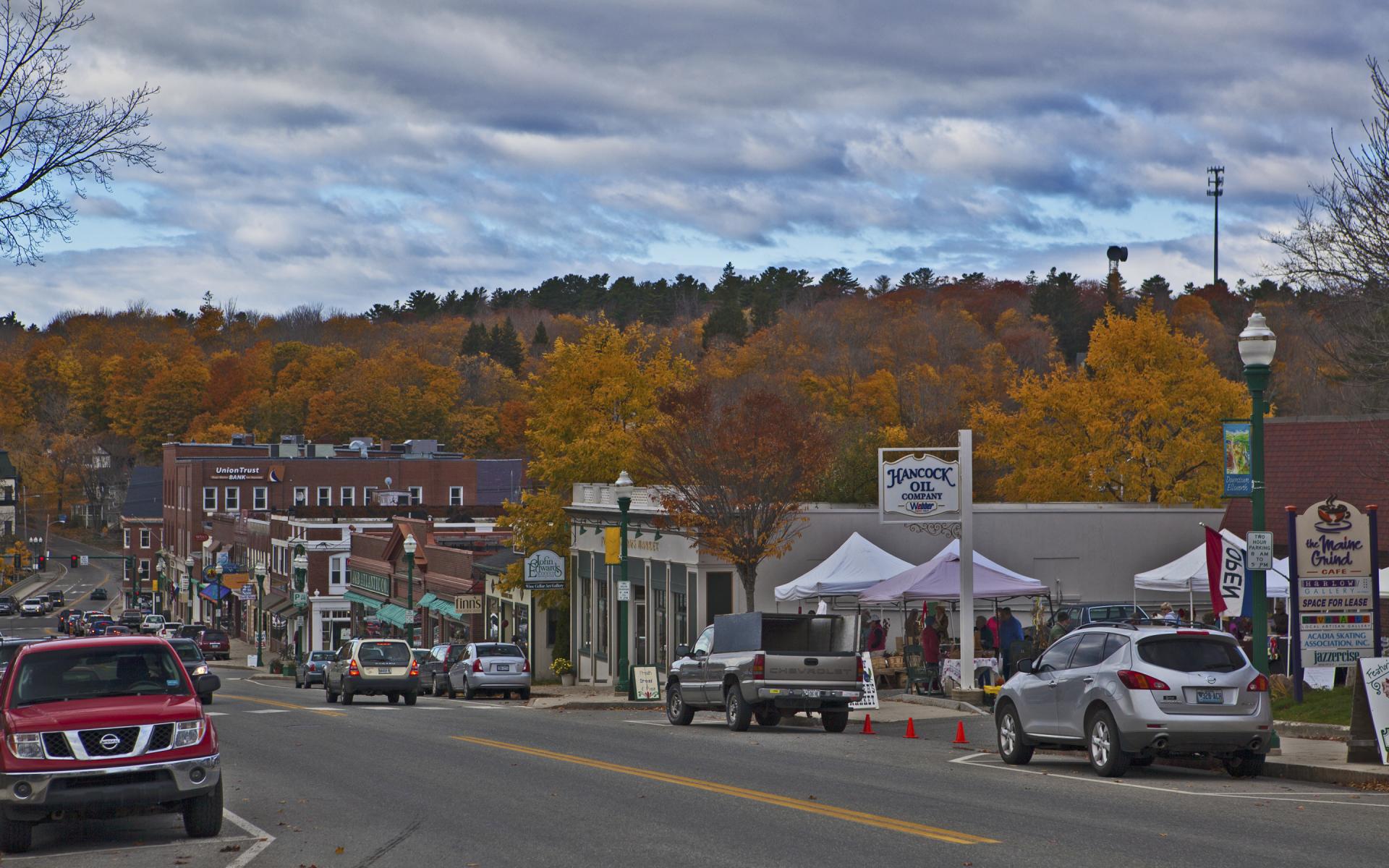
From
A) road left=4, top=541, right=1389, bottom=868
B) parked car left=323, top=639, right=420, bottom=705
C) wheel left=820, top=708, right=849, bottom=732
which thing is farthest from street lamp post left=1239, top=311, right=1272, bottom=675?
parked car left=323, top=639, right=420, bottom=705

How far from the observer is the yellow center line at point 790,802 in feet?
39.6

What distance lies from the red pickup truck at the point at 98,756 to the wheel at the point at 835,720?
510 inches

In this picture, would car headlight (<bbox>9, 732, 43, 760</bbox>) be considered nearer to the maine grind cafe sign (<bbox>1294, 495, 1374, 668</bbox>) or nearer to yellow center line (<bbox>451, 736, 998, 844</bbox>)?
yellow center line (<bbox>451, 736, 998, 844</bbox>)

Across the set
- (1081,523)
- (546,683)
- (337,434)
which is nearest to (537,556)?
(546,683)

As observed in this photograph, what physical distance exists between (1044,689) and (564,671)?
3334 cm

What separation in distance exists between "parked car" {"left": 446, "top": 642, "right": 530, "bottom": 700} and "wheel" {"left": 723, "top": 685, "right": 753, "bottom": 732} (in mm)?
15500

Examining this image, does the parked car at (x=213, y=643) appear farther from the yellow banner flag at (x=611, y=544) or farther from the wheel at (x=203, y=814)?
the wheel at (x=203, y=814)

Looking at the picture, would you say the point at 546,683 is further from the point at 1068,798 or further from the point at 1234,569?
the point at 1068,798

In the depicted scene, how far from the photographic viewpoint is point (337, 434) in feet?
450

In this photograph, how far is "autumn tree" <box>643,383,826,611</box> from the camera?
3628 centimetres

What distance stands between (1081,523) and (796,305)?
362 ft

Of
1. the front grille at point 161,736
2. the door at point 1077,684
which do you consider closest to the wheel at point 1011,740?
the door at point 1077,684

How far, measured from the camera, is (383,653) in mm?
35688

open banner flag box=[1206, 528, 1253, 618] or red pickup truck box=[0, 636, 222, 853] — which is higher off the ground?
Answer: open banner flag box=[1206, 528, 1253, 618]
